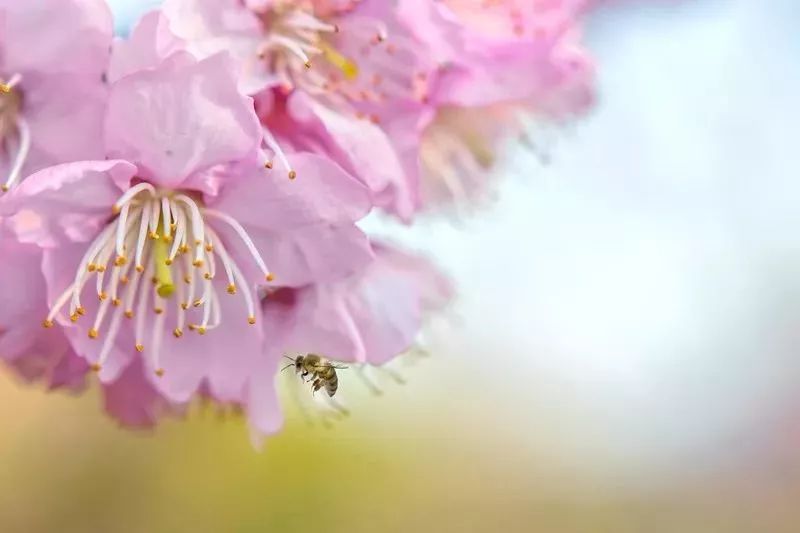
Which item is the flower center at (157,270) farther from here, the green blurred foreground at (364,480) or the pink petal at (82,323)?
the green blurred foreground at (364,480)

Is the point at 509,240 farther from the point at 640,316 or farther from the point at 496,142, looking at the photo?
the point at 496,142

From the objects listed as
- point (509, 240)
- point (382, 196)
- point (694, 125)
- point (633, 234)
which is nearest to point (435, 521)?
point (509, 240)

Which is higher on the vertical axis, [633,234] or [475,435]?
[633,234]

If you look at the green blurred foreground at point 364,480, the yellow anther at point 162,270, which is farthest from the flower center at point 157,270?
the green blurred foreground at point 364,480

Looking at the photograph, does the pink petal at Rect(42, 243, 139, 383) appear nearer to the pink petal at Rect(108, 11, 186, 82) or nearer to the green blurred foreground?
the pink petal at Rect(108, 11, 186, 82)

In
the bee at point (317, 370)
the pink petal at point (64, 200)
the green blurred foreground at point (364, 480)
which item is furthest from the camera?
the green blurred foreground at point (364, 480)

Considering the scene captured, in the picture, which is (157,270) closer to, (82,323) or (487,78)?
(82,323)

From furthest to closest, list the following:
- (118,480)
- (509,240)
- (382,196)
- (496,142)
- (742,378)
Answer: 1. (742,378)
2. (509,240)
3. (118,480)
4. (496,142)
5. (382,196)

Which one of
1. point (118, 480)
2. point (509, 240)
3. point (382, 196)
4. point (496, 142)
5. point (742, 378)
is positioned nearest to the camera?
point (382, 196)
